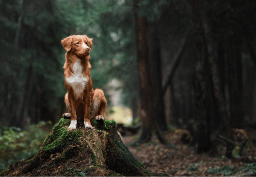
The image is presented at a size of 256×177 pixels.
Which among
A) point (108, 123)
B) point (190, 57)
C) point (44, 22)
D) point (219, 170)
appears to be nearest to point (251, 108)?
point (190, 57)

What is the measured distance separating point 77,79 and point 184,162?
5.90 metres

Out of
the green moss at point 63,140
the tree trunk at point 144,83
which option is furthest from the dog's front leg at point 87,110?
the tree trunk at point 144,83

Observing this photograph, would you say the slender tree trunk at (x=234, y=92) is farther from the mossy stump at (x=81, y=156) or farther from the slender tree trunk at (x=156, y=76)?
the mossy stump at (x=81, y=156)

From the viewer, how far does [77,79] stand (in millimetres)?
4473

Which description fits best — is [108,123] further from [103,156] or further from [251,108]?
[251,108]

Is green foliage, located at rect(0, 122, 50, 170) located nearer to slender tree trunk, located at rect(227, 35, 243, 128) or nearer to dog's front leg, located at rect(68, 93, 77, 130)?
dog's front leg, located at rect(68, 93, 77, 130)

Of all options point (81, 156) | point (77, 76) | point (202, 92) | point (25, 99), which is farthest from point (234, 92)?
point (25, 99)

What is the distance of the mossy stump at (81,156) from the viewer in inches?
154

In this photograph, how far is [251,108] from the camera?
24.0 m

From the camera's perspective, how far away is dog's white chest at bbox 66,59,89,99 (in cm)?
447

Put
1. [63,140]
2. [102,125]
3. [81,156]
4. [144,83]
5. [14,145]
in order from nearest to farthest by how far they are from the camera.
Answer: [81,156] < [63,140] < [102,125] < [14,145] < [144,83]

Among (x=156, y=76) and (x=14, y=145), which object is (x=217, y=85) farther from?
(x=14, y=145)

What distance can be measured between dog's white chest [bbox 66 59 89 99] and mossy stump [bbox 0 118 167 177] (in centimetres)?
77

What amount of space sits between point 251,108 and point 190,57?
12.7 meters
